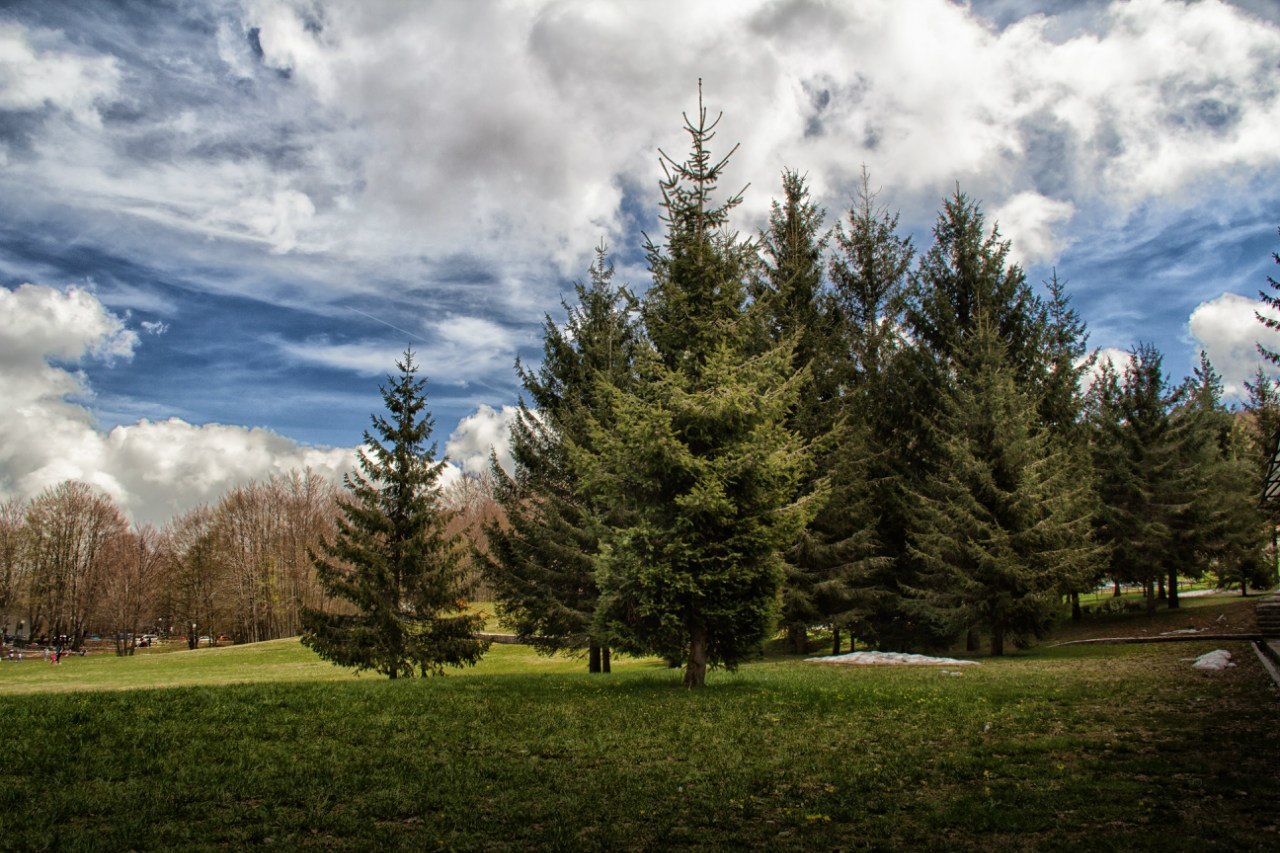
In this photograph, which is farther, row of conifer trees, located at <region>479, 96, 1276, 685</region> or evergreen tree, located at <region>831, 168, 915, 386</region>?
evergreen tree, located at <region>831, 168, 915, 386</region>

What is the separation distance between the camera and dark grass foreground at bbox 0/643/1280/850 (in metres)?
5.69

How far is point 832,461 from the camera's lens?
2784 cm

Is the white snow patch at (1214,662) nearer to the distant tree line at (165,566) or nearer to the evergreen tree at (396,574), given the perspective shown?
the evergreen tree at (396,574)

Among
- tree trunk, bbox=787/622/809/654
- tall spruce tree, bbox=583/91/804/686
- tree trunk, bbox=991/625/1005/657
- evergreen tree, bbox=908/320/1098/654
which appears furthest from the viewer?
tree trunk, bbox=787/622/809/654

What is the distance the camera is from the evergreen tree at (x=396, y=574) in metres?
20.3

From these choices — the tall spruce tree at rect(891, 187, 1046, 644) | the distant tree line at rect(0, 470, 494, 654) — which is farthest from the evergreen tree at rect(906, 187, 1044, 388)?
the distant tree line at rect(0, 470, 494, 654)

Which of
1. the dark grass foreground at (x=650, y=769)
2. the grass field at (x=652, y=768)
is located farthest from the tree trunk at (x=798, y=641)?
the dark grass foreground at (x=650, y=769)

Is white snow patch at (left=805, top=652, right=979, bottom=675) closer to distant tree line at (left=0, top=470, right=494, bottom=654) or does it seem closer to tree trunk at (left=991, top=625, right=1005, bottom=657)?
tree trunk at (left=991, top=625, right=1005, bottom=657)

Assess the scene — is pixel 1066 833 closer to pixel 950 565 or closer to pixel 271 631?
pixel 950 565

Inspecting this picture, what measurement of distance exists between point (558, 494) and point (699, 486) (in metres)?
11.6

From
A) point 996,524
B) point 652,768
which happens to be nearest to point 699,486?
point 652,768

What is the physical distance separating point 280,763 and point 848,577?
2214cm

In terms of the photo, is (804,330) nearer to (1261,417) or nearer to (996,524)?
(996,524)

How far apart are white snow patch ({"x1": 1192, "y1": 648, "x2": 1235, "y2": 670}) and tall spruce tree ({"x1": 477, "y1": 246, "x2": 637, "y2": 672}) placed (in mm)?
14373
